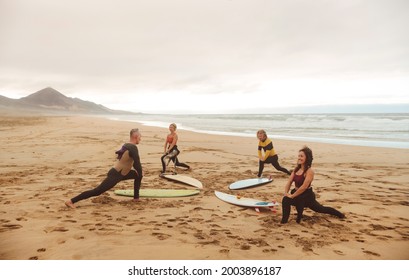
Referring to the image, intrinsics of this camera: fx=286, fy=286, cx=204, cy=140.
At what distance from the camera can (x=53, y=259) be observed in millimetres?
3432

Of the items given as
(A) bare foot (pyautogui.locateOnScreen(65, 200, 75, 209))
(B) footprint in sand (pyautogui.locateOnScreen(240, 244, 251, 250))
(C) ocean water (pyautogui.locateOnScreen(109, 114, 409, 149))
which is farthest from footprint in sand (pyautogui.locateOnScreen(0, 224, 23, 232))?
(C) ocean water (pyautogui.locateOnScreen(109, 114, 409, 149))

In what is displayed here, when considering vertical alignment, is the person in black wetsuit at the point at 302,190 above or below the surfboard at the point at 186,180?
above

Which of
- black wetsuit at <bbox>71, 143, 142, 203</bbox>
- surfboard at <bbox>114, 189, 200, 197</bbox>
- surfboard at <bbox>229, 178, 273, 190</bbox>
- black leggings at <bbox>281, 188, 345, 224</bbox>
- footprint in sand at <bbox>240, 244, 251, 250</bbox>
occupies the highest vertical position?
black wetsuit at <bbox>71, 143, 142, 203</bbox>

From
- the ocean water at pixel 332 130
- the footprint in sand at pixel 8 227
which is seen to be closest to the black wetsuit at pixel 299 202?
the footprint in sand at pixel 8 227

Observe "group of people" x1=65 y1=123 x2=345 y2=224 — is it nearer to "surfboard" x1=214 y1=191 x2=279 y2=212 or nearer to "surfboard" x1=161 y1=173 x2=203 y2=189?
"surfboard" x1=214 y1=191 x2=279 y2=212

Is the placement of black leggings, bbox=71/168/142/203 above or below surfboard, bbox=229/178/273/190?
above

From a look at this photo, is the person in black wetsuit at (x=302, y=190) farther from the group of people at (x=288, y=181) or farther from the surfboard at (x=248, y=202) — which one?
the surfboard at (x=248, y=202)

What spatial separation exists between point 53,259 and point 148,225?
1447mm

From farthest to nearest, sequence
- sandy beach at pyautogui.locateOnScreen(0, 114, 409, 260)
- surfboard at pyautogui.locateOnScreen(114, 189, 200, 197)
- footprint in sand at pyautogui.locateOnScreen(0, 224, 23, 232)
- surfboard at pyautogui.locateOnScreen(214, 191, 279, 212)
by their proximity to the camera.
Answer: surfboard at pyautogui.locateOnScreen(114, 189, 200, 197), surfboard at pyautogui.locateOnScreen(214, 191, 279, 212), footprint in sand at pyautogui.locateOnScreen(0, 224, 23, 232), sandy beach at pyautogui.locateOnScreen(0, 114, 409, 260)

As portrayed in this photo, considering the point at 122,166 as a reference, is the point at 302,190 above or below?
below

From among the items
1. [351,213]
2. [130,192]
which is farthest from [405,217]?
[130,192]

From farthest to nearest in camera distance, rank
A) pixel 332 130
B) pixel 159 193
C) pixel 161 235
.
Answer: pixel 332 130 → pixel 159 193 → pixel 161 235

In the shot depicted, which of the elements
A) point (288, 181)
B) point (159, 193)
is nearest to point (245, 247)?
point (288, 181)

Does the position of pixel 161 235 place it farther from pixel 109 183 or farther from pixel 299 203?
pixel 299 203
